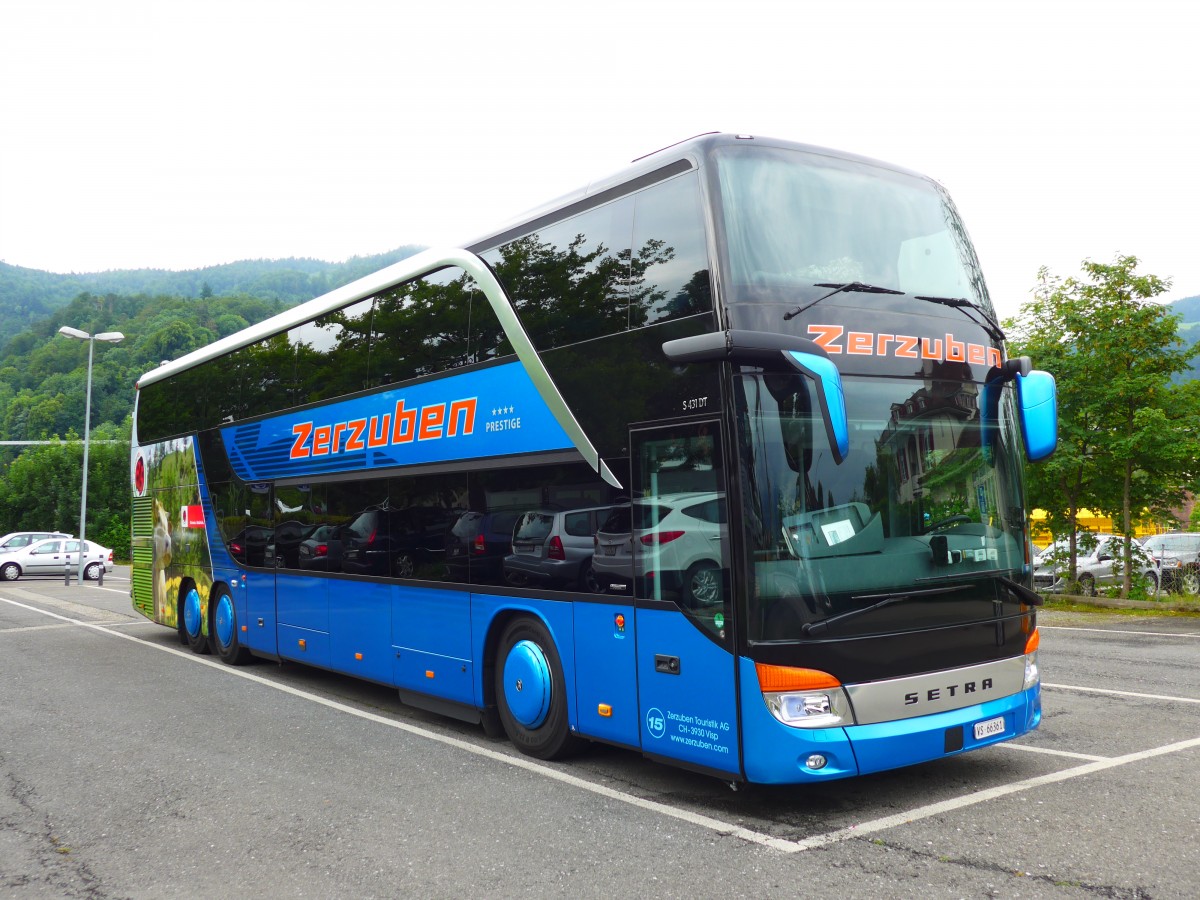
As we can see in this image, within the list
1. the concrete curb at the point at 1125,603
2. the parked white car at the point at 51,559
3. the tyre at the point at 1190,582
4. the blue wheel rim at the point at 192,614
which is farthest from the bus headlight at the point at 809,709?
the parked white car at the point at 51,559

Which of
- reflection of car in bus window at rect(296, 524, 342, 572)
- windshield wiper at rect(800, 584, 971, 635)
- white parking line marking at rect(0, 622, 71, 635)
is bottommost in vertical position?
white parking line marking at rect(0, 622, 71, 635)

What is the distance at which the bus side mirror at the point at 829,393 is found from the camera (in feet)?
17.5

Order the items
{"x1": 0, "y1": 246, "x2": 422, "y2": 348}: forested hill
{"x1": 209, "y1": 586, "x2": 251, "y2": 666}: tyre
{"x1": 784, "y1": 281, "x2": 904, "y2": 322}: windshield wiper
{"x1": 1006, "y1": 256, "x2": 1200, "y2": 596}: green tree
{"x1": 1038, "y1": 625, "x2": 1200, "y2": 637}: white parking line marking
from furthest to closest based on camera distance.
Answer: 1. {"x1": 0, "y1": 246, "x2": 422, "y2": 348}: forested hill
2. {"x1": 1006, "y1": 256, "x2": 1200, "y2": 596}: green tree
3. {"x1": 1038, "y1": 625, "x2": 1200, "y2": 637}: white parking line marking
4. {"x1": 209, "y1": 586, "x2": 251, "y2": 666}: tyre
5. {"x1": 784, "y1": 281, "x2": 904, "y2": 322}: windshield wiper

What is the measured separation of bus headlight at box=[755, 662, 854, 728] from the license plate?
1.07 m

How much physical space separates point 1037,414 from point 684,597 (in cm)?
263

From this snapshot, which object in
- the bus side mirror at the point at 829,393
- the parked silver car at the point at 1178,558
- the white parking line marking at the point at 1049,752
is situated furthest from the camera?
the parked silver car at the point at 1178,558

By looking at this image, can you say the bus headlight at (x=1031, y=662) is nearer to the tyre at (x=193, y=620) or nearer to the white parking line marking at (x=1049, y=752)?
the white parking line marking at (x=1049, y=752)

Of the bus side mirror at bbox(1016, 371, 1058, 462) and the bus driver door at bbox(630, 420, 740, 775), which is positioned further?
the bus side mirror at bbox(1016, 371, 1058, 462)

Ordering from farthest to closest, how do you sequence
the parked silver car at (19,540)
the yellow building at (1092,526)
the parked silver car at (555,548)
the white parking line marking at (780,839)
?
the parked silver car at (19,540)
the yellow building at (1092,526)
the parked silver car at (555,548)
the white parking line marking at (780,839)

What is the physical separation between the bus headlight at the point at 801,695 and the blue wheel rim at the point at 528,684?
89.2 inches

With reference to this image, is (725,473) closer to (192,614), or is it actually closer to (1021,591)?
(1021,591)

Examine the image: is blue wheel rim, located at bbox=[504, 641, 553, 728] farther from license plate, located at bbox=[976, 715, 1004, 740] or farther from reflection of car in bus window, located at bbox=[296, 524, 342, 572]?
reflection of car in bus window, located at bbox=[296, 524, 342, 572]

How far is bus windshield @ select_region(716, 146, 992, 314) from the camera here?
604 cm

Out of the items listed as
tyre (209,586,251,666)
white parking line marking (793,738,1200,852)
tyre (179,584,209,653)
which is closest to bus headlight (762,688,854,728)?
white parking line marking (793,738,1200,852)
